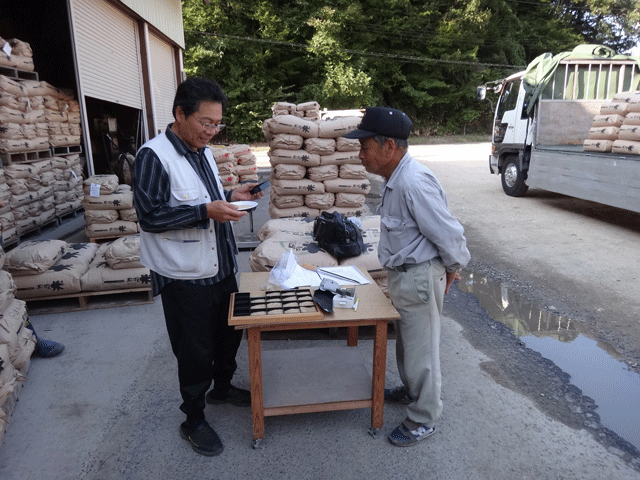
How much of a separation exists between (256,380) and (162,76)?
1237cm

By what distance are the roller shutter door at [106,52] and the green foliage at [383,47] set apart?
46.9 feet

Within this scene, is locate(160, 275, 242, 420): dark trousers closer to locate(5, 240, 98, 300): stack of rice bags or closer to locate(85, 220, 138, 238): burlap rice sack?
locate(5, 240, 98, 300): stack of rice bags

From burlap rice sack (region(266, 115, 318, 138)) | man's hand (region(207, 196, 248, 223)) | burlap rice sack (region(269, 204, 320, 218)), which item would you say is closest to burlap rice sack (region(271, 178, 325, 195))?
burlap rice sack (region(269, 204, 320, 218))

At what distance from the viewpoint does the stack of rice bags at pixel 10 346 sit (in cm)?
265

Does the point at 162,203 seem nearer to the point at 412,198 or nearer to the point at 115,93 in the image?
the point at 412,198

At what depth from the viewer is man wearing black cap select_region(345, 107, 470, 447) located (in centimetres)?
228

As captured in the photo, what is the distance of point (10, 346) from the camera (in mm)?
2871

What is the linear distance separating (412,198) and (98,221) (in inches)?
198

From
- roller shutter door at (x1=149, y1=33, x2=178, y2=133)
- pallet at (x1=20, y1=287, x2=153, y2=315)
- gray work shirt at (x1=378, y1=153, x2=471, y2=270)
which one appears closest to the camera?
gray work shirt at (x1=378, y1=153, x2=471, y2=270)

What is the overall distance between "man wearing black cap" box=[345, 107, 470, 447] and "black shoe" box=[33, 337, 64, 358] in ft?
8.73

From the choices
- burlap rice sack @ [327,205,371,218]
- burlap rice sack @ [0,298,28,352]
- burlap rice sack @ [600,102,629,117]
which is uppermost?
burlap rice sack @ [600,102,629,117]

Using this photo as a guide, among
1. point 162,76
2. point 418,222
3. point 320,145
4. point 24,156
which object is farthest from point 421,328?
point 162,76

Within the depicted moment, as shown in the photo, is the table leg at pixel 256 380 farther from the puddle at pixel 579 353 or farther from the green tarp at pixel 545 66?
the green tarp at pixel 545 66

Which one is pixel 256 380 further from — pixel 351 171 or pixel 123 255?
pixel 351 171
